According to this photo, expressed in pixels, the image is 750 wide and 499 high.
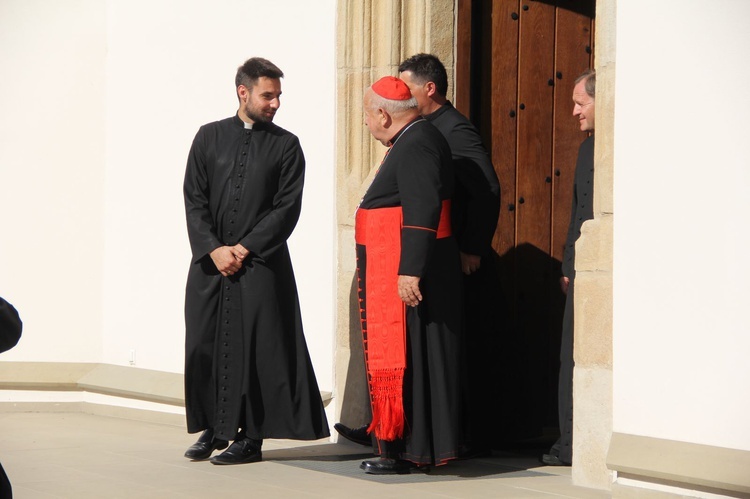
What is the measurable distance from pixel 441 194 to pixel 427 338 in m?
0.65

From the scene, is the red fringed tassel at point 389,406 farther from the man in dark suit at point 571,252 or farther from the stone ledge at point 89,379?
the stone ledge at point 89,379

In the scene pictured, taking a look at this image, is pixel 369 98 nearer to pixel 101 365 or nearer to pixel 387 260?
pixel 387 260

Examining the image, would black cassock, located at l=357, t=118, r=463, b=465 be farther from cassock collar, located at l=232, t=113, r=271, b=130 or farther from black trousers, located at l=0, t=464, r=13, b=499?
black trousers, located at l=0, t=464, r=13, b=499

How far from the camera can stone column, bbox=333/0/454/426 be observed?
7.20m

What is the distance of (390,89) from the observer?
625 centimetres

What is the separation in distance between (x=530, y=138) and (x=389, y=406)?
2.08 m

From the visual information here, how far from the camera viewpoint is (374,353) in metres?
6.14

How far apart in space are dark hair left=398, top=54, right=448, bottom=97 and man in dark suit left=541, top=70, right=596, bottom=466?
0.67m

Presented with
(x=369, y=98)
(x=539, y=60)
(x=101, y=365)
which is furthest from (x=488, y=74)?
(x=101, y=365)

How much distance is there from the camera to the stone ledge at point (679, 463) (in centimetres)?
490

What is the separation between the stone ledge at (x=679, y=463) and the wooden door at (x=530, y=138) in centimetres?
190

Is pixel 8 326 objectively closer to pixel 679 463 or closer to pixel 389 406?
pixel 679 463

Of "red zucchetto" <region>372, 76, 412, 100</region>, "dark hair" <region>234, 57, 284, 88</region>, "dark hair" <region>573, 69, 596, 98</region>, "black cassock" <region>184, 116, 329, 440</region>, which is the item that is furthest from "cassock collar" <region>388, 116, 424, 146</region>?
"dark hair" <region>573, 69, 596, 98</region>

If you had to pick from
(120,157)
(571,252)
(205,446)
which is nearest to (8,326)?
(205,446)
